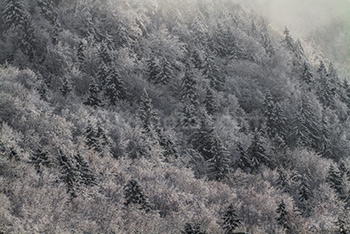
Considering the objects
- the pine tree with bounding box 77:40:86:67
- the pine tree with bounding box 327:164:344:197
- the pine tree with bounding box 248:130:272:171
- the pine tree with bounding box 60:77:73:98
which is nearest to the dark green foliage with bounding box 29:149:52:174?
the pine tree with bounding box 60:77:73:98

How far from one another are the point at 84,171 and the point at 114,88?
28.3 meters

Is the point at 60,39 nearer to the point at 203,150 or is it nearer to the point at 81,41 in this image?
the point at 81,41

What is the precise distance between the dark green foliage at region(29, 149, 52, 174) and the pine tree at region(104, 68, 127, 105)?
27.1 metres

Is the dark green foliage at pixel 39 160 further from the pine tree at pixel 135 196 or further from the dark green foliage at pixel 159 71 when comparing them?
the dark green foliage at pixel 159 71

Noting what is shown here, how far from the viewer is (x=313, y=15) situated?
175500 mm

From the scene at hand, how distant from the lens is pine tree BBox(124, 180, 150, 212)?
1592 inches

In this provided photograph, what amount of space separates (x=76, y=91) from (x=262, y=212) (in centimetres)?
4166

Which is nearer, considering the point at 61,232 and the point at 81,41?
the point at 61,232

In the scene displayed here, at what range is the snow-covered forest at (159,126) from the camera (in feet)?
126

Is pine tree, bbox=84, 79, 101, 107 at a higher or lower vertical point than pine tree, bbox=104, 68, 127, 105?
lower

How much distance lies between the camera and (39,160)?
139ft

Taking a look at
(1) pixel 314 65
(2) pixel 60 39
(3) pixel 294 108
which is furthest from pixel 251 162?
(1) pixel 314 65

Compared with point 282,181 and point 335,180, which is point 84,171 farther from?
point 335,180

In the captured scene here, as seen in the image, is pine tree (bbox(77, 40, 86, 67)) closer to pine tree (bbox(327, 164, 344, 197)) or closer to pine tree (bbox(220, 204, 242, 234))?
pine tree (bbox(220, 204, 242, 234))
